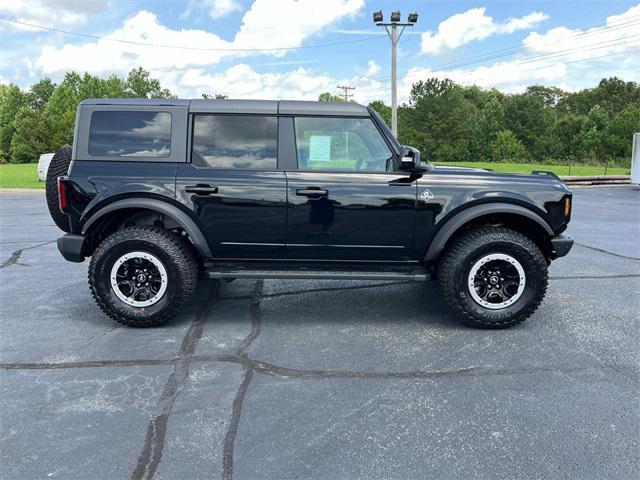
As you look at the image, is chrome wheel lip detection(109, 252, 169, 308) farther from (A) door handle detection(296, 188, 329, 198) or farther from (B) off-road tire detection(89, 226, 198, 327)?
(A) door handle detection(296, 188, 329, 198)

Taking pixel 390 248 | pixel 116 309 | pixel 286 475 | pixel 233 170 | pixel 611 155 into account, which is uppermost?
pixel 611 155

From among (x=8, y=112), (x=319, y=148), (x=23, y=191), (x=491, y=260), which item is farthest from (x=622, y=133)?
(x=8, y=112)

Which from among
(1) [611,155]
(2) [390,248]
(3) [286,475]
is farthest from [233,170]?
(1) [611,155]

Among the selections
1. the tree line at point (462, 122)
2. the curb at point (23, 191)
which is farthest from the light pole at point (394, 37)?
the tree line at point (462, 122)

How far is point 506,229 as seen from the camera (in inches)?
169

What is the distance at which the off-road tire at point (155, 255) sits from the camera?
4117 mm

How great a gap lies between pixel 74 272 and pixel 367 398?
4.63 m

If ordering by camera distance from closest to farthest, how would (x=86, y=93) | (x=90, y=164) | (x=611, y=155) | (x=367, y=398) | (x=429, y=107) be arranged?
(x=367, y=398) < (x=90, y=164) < (x=611, y=155) < (x=86, y=93) < (x=429, y=107)

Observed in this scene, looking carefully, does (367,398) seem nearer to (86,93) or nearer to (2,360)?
(2,360)

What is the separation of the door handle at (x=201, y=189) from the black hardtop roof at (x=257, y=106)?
2.20 ft

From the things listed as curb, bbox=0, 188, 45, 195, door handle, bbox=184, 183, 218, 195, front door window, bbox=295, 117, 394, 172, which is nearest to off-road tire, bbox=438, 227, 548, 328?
front door window, bbox=295, 117, 394, 172

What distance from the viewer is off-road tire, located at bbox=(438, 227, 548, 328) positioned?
13.5 ft

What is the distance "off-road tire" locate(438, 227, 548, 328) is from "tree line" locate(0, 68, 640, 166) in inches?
2367

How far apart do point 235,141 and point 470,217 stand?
2120 mm
